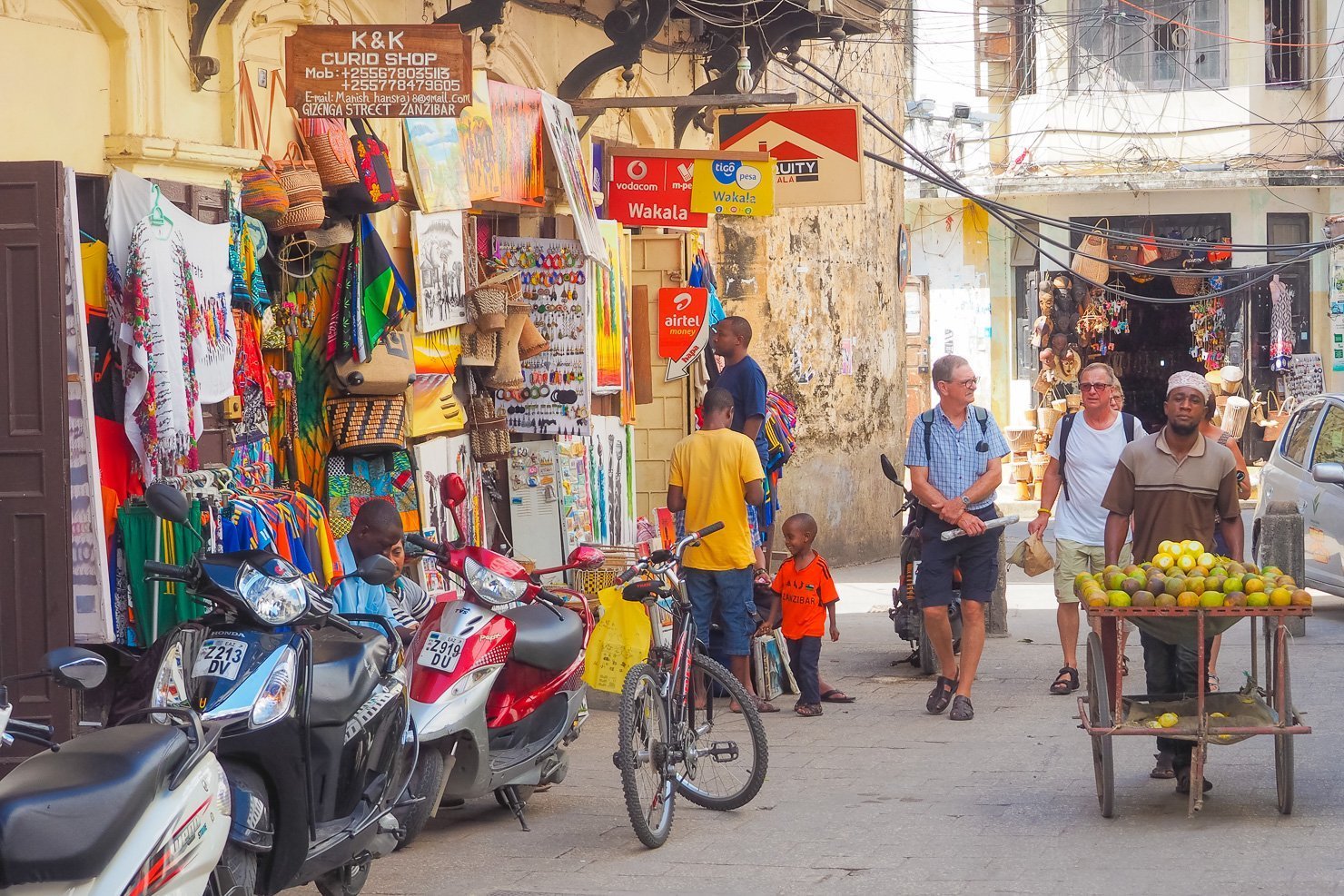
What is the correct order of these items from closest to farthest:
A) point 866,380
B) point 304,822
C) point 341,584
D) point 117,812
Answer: point 117,812, point 304,822, point 341,584, point 866,380

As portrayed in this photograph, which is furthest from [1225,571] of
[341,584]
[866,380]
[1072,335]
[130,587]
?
[1072,335]

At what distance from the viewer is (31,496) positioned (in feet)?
21.9

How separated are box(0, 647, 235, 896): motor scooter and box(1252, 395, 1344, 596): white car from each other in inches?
394

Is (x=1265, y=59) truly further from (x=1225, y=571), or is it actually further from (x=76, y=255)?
(x=76, y=255)

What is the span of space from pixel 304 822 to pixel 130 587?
2284 millimetres

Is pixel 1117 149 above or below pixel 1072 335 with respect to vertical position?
above

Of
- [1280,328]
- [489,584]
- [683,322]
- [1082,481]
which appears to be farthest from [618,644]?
[1280,328]

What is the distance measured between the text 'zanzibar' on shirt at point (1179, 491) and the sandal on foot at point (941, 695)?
7.04ft

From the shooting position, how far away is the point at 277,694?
506cm

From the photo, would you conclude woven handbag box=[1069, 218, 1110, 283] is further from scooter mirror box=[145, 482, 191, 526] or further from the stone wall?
scooter mirror box=[145, 482, 191, 526]

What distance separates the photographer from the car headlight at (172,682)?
16.1 feet

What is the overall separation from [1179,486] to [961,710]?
2.26 meters

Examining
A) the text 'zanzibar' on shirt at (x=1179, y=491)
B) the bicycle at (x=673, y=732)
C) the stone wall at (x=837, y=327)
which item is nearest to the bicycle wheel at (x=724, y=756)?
the bicycle at (x=673, y=732)

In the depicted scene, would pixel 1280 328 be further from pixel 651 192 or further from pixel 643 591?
pixel 643 591
